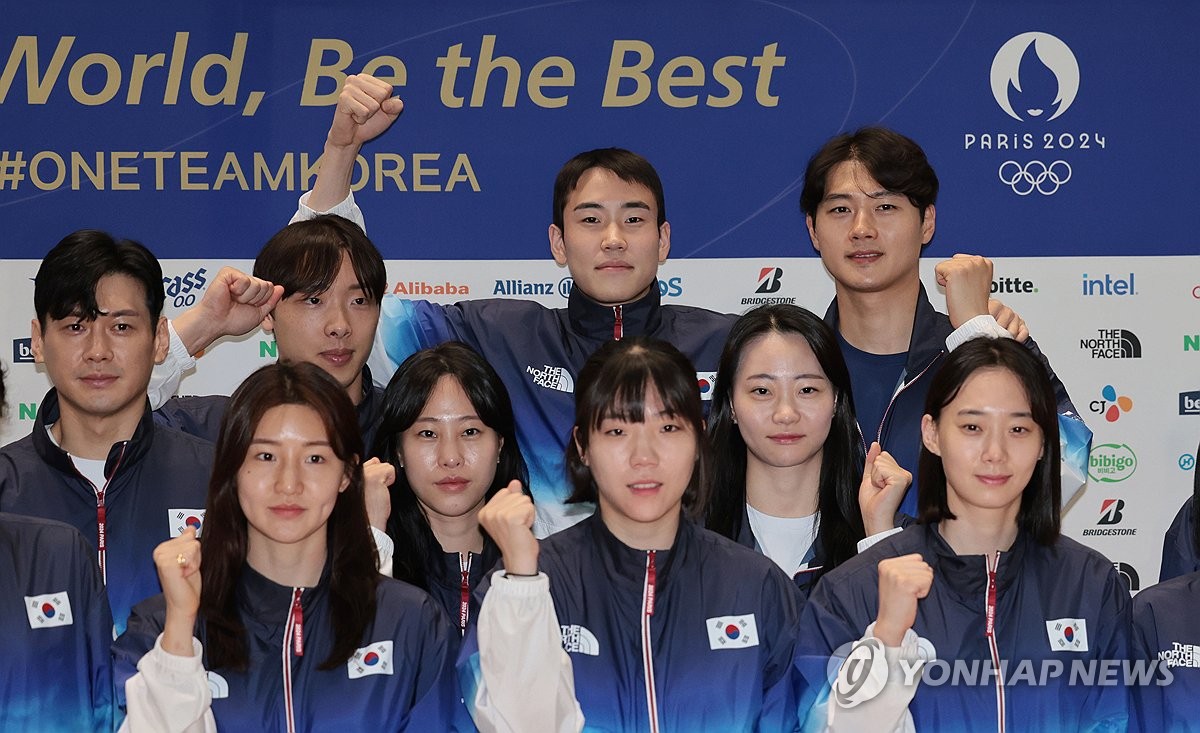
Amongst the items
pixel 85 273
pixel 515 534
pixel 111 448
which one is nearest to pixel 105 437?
pixel 111 448

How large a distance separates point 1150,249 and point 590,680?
3403 millimetres

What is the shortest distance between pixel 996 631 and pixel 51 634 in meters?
2.17

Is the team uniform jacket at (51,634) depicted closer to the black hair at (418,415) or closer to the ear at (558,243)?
the black hair at (418,415)

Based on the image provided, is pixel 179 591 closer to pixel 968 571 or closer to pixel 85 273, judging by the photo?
pixel 85 273

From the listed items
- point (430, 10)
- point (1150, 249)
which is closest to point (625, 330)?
point (430, 10)

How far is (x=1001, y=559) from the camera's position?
3.13 m

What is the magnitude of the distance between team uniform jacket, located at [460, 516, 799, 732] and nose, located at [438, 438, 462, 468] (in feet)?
2.01

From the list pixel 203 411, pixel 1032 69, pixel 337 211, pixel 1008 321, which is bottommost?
pixel 203 411

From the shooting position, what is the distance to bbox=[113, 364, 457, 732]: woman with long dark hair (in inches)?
113

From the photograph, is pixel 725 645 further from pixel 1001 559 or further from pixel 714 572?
pixel 1001 559

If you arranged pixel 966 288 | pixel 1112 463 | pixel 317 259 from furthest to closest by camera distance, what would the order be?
pixel 1112 463, pixel 317 259, pixel 966 288

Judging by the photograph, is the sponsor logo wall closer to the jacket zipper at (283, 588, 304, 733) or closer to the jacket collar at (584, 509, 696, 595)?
the jacket collar at (584, 509, 696, 595)

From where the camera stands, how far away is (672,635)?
3012mm

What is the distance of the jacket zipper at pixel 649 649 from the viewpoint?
293 centimetres
